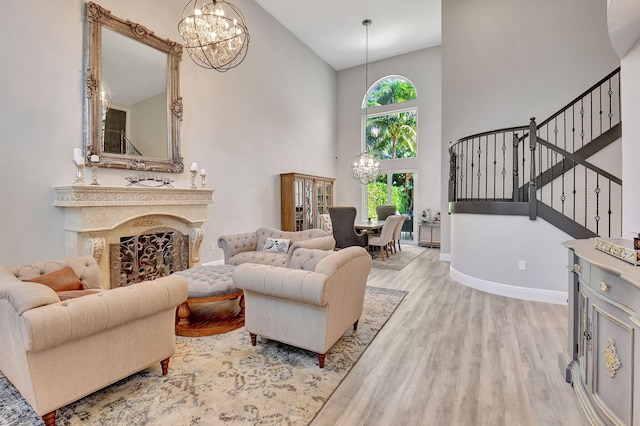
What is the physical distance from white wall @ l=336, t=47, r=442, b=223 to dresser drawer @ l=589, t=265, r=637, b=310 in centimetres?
727

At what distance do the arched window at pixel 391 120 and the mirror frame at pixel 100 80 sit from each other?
6.16 m

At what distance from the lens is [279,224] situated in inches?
290

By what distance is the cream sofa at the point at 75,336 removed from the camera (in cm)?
158

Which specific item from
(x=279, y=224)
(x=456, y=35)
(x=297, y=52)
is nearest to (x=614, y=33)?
(x=456, y=35)

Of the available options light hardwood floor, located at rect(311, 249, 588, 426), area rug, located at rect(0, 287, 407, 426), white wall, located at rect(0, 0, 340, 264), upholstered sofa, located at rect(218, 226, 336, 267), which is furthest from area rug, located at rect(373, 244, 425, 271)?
area rug, located at rect(0, 287, 407, 426)

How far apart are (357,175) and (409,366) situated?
5.94m

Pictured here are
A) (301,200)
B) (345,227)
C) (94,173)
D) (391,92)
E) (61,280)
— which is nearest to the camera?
(61,280)

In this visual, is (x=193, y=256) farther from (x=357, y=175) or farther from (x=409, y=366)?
(x=357, y=175)

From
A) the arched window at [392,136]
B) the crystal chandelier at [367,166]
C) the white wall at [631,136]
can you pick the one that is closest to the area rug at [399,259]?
the arched window at [392,136]

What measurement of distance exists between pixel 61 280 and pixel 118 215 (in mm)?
1832

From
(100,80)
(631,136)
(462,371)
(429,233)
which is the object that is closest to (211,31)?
(100,80)

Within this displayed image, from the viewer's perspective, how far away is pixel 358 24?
23.9ft

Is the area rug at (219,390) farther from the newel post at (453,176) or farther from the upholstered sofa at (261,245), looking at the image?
the newel post at (453,176)

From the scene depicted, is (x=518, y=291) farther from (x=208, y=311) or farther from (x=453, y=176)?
(x=208, y=311)
